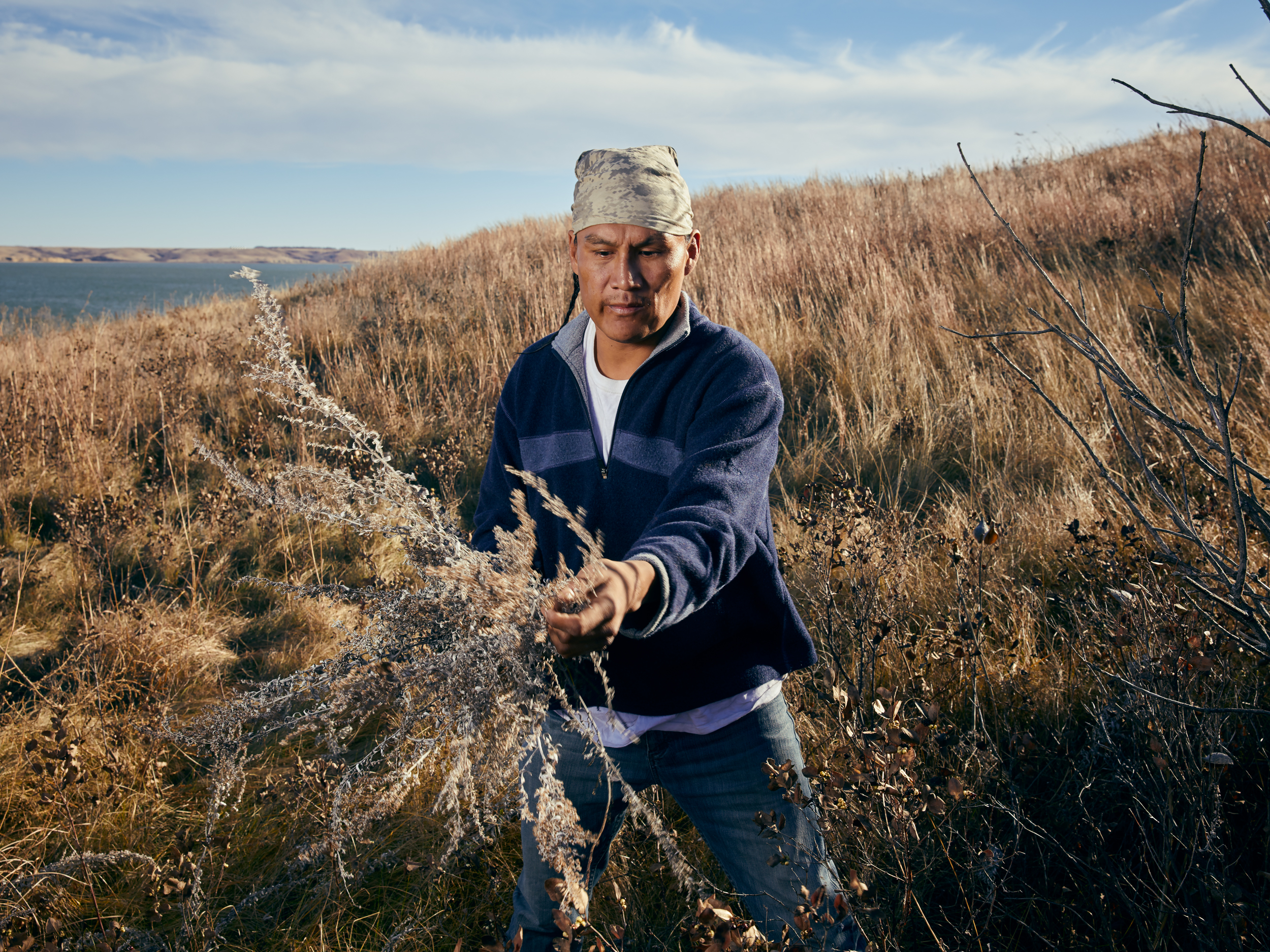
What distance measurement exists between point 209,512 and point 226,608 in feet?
3.17

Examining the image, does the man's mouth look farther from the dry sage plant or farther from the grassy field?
the grassy field

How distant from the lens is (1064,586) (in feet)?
9.43

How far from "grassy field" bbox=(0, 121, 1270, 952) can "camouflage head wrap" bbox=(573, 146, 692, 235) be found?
0.90m

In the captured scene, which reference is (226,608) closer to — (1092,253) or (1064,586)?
(1064,586)

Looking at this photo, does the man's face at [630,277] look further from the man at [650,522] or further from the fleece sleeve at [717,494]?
the fleece sleeve at [717,494]

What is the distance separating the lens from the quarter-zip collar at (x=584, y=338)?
1.69 m

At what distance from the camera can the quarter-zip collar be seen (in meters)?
1.69

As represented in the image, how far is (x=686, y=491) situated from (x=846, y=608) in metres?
1.80

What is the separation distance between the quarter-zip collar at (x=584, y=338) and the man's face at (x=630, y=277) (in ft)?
0.09

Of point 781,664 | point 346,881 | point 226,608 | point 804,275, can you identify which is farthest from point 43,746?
point 804,275

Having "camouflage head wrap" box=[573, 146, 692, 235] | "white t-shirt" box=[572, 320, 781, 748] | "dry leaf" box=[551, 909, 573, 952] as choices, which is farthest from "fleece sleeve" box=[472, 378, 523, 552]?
"dry leaf" box=[551, 909, 573, 952]

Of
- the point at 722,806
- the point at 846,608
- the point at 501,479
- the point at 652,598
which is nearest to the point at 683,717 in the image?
the point at 722,806

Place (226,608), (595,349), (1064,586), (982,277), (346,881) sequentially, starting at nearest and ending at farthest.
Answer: (595,349), (346,881), (1064,586), (226,608), (982,277)

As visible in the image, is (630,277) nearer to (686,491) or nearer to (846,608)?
(686,491)
